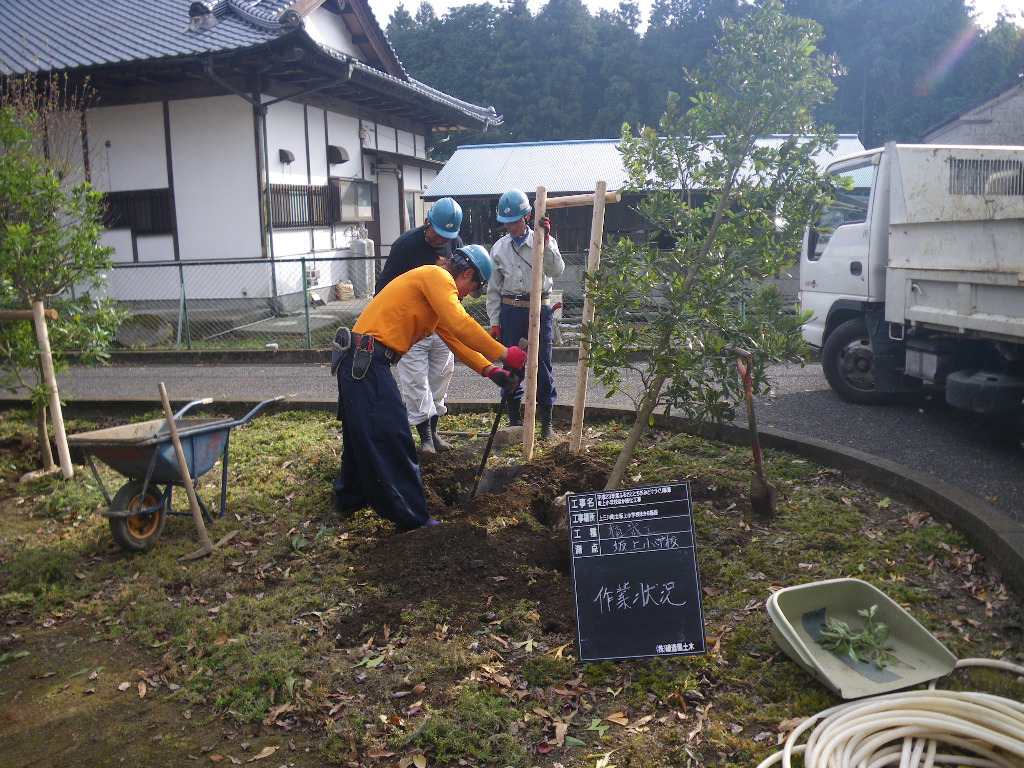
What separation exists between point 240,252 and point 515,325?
878 cm

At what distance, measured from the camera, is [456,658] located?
351cm

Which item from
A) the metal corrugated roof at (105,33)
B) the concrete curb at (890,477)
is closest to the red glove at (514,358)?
the concrete curb at (890,477)

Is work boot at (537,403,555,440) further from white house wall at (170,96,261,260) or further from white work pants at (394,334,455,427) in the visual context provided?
white house wall at (170,96,261,260)

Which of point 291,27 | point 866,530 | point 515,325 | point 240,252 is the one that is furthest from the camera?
point 240,252

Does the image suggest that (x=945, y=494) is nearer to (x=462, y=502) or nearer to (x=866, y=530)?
(x=866, y=530)

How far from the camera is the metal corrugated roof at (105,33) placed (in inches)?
509

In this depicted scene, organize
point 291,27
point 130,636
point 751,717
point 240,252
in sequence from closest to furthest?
point 751,717
point 130,636
point 291,27
point 240,252

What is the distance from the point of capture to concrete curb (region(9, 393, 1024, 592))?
4016 millimetres

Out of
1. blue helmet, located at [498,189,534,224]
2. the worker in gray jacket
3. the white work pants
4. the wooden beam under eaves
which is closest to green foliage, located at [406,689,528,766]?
the white work pants

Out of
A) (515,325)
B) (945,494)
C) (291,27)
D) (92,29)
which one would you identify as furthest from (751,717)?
(92,29)

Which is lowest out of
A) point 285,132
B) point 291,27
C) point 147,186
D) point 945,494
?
point 945,494

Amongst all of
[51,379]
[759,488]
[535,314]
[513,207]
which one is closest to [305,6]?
[513,207]

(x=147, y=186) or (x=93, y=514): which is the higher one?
(x=147, y=186)

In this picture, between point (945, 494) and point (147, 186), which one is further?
point (147, 186)
